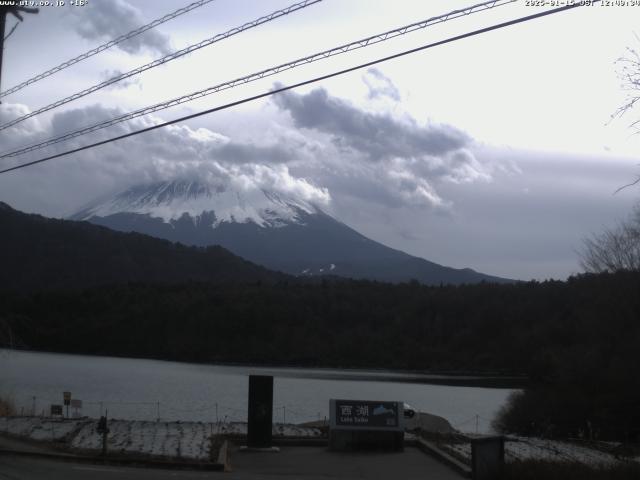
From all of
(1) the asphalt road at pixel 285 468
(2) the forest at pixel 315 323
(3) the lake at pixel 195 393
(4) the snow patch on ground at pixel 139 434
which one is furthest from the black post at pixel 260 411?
(2) the forest at pixel 315 323

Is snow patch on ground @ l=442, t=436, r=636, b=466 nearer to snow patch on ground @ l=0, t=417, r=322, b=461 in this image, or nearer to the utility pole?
snow patch on ground @ l=0, t=417, r=322, b=461

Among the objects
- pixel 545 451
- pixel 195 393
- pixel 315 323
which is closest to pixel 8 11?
pixel 545 451

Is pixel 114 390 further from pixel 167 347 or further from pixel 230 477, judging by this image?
pixel 167 347

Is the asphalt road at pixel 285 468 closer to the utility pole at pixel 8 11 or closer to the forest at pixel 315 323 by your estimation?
the utility pole at pixel 8 11

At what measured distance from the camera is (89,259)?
6811 inches

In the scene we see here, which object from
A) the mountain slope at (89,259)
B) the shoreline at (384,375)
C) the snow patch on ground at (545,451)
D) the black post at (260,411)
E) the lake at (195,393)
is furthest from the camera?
the mountain slope at (89,259)

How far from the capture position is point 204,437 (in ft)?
84.2

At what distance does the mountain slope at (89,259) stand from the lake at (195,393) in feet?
240

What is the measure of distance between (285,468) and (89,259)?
158 meters

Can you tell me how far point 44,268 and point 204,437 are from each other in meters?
146

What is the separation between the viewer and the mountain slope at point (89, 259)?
162 metres

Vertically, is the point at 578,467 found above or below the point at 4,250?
below

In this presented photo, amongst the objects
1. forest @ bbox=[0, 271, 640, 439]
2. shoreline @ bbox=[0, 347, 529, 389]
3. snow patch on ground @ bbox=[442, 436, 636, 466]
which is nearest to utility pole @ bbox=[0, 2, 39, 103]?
snow patch on ground @ bbox=[442, 436, 636, 466]

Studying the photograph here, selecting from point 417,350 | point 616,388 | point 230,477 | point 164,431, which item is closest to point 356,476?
point 230,477
